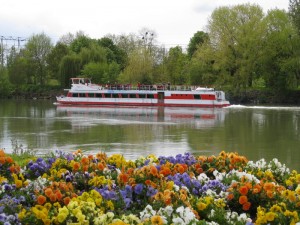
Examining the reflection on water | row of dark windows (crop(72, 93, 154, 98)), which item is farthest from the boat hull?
the reflection on water

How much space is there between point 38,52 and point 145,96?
1359 inches

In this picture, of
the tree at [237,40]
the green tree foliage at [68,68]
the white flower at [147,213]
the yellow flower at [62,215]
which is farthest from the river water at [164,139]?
the green tree foliage at [68,68]

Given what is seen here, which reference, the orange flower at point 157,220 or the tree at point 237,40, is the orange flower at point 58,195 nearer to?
the orange flower at point 157,220

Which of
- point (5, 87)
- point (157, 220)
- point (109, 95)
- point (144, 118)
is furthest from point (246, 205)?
point (5, 87)

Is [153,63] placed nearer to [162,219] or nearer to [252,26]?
[252,26]

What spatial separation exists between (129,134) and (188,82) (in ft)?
146

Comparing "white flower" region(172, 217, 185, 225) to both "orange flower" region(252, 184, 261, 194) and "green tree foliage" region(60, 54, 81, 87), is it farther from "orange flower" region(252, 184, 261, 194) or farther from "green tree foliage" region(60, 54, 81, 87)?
"green tree foliage" region(60, 54, 81, 87)

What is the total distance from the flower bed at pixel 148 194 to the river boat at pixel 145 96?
45.5m

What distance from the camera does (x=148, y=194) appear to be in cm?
769

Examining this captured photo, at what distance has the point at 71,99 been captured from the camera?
60438mm

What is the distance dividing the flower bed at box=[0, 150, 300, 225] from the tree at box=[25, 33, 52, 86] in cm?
7741

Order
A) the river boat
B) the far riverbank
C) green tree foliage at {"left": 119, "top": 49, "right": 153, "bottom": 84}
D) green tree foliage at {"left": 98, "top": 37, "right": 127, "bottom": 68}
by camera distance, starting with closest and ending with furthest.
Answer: the river boat
the far riverbank
green tree foliage at {"left": 119, "top": 49, "right": 153, "bottom": 84}
green tree foliage at {"left": 98, "top": 37, "right": 127, "bottom": 68}

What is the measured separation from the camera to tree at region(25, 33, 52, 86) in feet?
279

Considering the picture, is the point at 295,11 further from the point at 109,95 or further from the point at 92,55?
the point at 92,55
